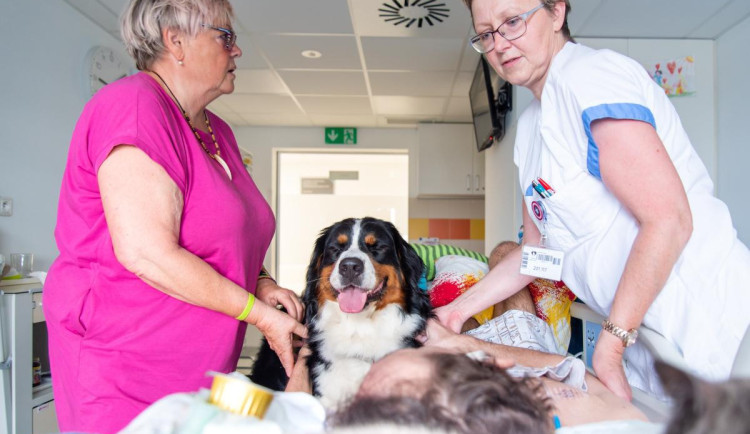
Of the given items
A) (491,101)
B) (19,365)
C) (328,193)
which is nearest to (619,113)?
(19,365)

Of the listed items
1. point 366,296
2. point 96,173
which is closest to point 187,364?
point 96,173

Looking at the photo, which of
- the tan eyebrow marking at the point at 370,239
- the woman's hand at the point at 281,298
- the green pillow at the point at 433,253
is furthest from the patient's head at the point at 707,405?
the green pillow at the point at 433,253

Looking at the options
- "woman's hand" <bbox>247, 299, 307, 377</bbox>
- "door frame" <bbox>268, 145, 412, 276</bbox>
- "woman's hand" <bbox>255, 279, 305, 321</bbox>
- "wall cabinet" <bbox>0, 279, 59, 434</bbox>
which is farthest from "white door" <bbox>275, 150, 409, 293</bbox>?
"woman's hand" <bbox>247, 299, 307, 377</bbox>

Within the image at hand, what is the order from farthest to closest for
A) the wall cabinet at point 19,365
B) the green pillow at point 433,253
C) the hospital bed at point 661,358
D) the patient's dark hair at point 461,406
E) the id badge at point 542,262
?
1. the wall cabinet at point 19,365
2. the green pillow at point 433,253
3. the id badge at point 542,262
4. the hospital bed at point 661,358
5. the patient's dark hair at point 461,406

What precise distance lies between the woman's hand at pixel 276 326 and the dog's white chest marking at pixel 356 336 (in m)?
0.19

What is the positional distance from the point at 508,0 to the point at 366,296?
926mm

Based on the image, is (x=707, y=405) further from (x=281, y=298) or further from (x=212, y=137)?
(x=212, y=137)

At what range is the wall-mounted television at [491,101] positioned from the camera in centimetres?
382

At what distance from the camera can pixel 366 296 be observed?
1.55m

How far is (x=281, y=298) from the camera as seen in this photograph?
1.41 metres

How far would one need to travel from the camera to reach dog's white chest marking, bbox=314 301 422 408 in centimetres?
139

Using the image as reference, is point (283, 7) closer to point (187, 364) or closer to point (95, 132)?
point (95, 132)

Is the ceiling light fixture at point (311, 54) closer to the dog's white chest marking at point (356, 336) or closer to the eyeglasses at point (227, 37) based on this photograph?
the eyeglasses at point (227, 37)

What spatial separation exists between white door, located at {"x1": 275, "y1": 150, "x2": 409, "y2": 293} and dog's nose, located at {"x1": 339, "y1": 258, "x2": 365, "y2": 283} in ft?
20.3
